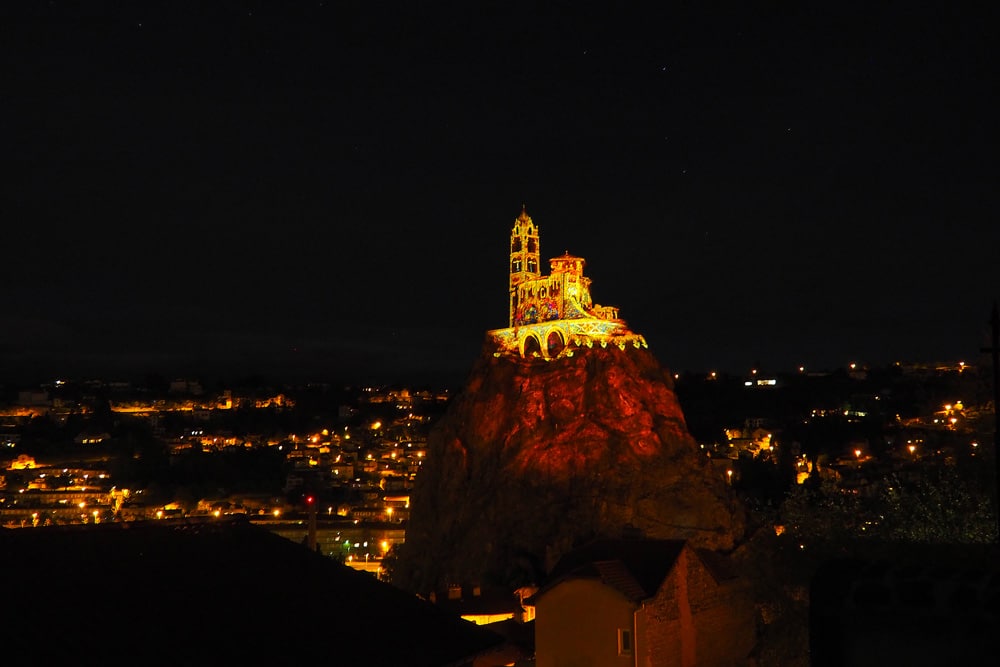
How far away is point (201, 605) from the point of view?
10156 mm

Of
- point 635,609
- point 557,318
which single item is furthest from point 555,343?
point 635,609

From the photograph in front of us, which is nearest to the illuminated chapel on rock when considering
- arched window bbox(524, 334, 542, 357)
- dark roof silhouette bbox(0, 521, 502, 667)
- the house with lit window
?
arched window bbox(524, 334, 542, 357)

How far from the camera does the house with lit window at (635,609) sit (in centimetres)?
2531

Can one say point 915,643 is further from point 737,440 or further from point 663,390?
point 737,440

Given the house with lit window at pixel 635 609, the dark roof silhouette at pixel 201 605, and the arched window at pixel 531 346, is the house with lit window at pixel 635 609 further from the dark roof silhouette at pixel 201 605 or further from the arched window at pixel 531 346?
the arched window at pixel 531 346

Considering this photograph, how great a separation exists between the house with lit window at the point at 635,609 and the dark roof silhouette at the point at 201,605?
1442 cm

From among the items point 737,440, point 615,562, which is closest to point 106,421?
point 737,440

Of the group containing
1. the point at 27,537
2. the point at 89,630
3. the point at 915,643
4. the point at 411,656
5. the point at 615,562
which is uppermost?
the point at 915,643

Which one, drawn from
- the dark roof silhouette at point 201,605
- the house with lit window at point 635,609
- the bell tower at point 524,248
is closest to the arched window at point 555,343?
the bell tower at point 524,248

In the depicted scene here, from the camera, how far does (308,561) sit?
1221 cm

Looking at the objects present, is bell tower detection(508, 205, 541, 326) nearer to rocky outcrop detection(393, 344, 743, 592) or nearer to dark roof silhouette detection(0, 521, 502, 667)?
rocky outcrop detection(393, 344, 743, 592)

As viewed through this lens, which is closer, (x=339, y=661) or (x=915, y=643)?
(x=915, y=643)

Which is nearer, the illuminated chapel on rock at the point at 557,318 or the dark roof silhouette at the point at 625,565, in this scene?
the dark roof silhouette at the point at 625,565

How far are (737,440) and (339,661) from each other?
371 ft
